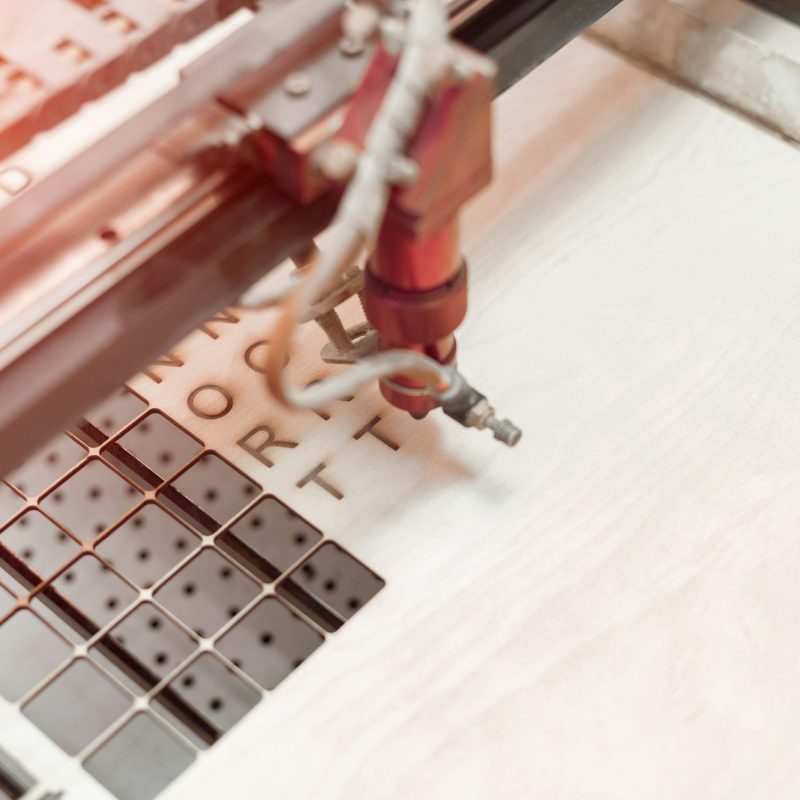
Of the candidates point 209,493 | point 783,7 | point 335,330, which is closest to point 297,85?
point 335,330

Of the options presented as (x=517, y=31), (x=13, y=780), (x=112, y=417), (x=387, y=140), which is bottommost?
(x=13, y=780)

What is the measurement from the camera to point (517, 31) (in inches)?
33.1

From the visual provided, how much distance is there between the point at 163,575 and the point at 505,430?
278 millimetres

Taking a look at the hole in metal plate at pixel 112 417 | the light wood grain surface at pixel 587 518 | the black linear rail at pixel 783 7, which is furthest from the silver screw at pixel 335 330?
the black linear rail at pixel 783 7

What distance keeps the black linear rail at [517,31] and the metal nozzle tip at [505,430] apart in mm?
254

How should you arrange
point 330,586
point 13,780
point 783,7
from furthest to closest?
point 783,7
point 330,586
point 13,780

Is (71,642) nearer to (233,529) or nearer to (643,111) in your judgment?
(233,529)

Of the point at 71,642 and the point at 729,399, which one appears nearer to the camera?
Result: the point at 71,642

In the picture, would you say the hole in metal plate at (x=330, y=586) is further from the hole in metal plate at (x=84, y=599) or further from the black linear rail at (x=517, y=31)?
the black linear rail at (x=517, y=31)

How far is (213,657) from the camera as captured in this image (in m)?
0.80

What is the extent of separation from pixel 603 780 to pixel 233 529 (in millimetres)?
327

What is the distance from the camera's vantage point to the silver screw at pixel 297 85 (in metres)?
0.65

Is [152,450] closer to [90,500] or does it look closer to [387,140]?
[90,500]

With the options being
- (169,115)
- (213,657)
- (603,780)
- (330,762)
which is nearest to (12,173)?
(169,115)
